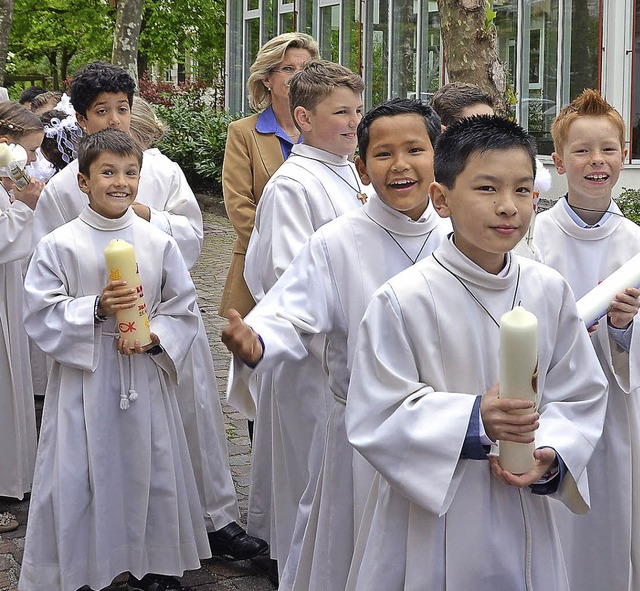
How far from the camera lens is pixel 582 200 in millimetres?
4094

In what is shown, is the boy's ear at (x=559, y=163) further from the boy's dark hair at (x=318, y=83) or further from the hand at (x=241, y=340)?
the hand at (x=241, y=340)

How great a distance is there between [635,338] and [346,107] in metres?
1.48

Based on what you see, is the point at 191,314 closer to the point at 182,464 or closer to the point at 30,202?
the point at 182,464

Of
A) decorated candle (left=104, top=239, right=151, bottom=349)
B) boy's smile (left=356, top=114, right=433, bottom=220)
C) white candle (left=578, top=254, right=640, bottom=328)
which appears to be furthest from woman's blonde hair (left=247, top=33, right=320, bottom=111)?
white candle (left=578, top=254, right=640, bottom=328)

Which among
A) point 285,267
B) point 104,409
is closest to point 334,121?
→ point 285,267

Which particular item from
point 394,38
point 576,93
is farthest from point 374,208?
point 394,38

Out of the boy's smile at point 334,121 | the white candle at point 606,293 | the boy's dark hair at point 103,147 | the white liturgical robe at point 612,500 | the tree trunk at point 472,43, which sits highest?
the tree trunk at point 472,43

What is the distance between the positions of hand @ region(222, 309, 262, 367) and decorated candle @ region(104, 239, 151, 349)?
114 centimetres

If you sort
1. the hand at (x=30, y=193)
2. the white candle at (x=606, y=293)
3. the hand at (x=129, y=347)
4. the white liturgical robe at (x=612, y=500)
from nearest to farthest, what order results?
the white candle at (x=606, y=293) → the white liturgical robe at (x=612, y=500) → the hand at (x=129, y=347) → the hand at (x=30, y=193)

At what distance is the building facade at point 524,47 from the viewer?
1441 centimetres

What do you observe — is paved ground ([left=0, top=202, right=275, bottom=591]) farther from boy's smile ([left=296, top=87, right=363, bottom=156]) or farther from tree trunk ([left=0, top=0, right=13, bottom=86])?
tree trunk ([left=0, top=0, right=13, bottom=86])

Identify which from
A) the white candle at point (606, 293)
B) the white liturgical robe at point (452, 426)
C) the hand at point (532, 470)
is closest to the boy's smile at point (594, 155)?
the white candle at point (606, 293)

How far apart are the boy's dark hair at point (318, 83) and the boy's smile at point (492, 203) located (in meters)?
1.54

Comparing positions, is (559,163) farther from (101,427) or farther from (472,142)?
(101,427)
